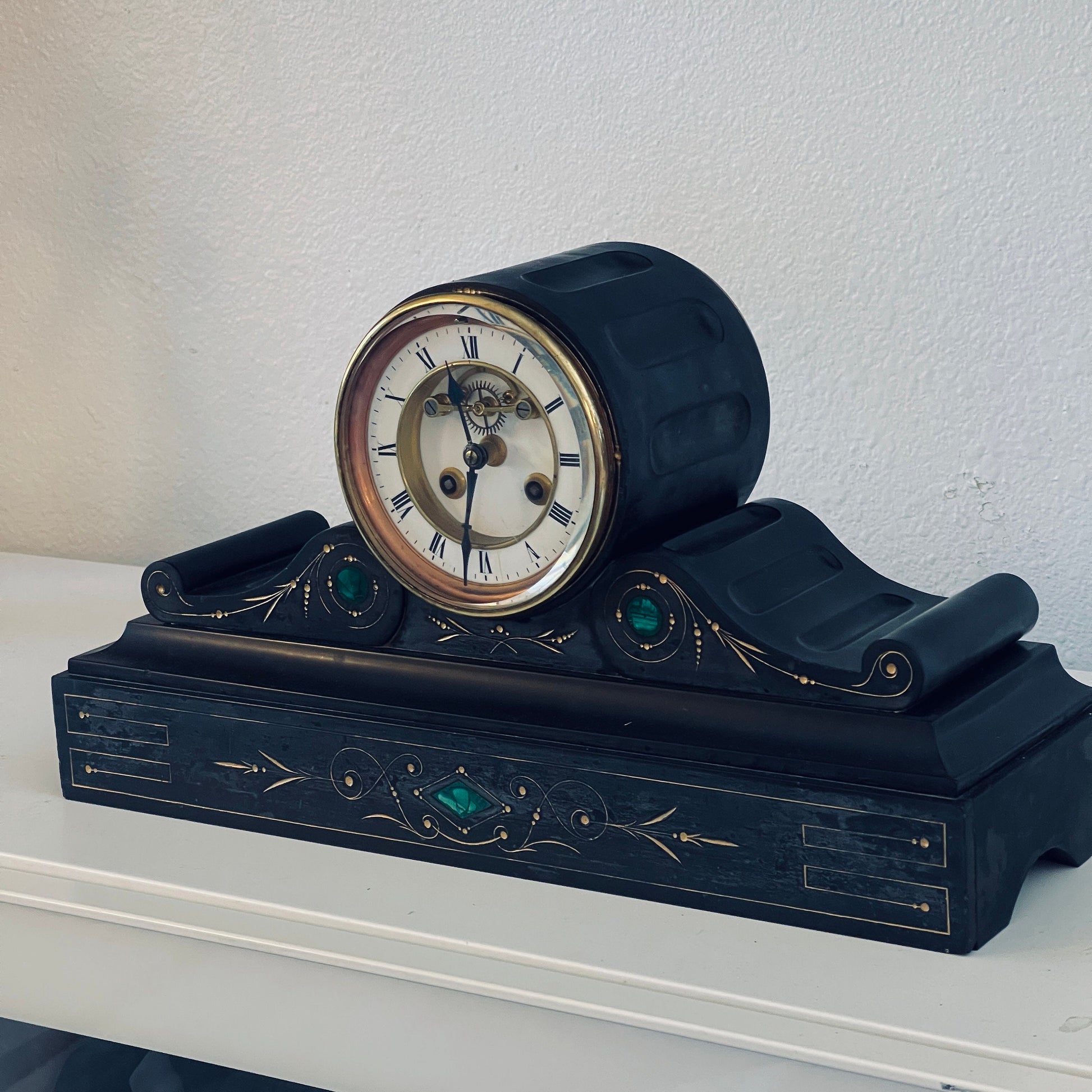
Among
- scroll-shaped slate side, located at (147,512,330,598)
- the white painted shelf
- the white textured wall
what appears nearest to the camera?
the white painted shelf

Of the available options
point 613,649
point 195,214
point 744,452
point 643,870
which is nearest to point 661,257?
point 744,452

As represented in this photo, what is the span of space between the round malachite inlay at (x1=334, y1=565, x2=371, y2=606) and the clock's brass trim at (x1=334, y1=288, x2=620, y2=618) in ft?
0.11

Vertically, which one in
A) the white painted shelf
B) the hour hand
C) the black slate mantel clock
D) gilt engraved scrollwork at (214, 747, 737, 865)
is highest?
the hour hand

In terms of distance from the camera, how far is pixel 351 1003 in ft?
2.66

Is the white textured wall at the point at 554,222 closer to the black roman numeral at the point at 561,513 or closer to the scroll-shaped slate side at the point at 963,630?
the scroll-shaped slate side at the point at 963,630

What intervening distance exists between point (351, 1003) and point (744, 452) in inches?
15.4

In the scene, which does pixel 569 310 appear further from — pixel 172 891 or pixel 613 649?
pixel 172 891

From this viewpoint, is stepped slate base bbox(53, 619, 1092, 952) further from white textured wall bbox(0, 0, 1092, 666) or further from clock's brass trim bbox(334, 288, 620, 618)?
white textured wall bbox(0, 0, 1092, 666)

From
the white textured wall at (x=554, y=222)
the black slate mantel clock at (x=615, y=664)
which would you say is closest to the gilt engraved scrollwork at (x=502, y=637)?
the black slate mantel clock at (x=615, y=664)

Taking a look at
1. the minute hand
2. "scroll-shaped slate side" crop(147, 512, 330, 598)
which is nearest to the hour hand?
the minute hand

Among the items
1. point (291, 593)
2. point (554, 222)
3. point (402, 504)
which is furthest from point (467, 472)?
point (554, 222)

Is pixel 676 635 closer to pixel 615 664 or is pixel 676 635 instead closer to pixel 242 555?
pixel 615 664

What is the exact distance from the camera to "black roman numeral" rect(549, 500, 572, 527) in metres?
0.81

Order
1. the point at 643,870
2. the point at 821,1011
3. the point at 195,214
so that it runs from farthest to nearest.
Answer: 1. the point at 195,214
2. the point at 643,870
3. the point at 821,1011
